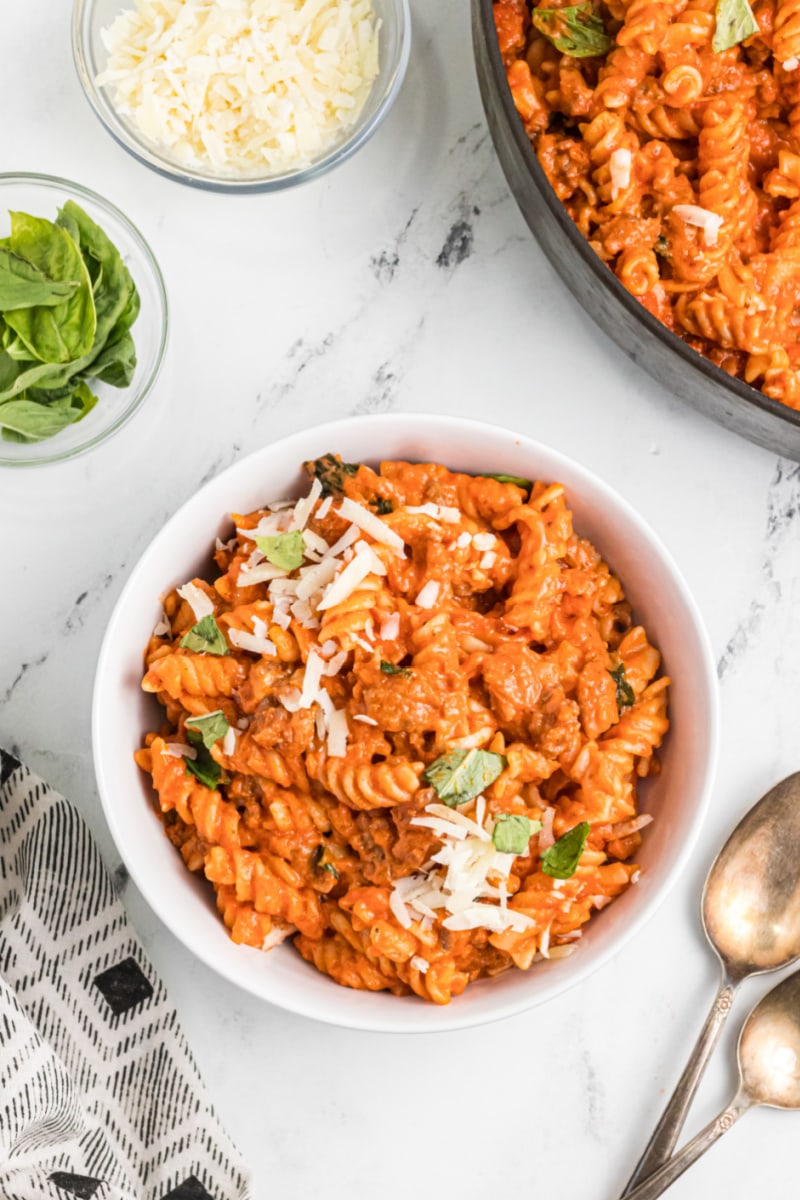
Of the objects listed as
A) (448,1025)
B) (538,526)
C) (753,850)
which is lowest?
(753,850)

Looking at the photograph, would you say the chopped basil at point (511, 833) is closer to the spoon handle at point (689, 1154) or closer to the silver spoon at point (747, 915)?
the silver spoon at point (747, 915)

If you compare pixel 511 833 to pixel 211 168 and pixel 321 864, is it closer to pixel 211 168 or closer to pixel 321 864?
pixel 321 864

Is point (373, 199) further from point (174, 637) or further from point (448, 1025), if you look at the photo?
point (448, 1025)

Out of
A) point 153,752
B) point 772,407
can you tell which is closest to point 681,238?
point 772,407

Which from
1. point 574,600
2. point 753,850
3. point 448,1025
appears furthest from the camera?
point 753,850

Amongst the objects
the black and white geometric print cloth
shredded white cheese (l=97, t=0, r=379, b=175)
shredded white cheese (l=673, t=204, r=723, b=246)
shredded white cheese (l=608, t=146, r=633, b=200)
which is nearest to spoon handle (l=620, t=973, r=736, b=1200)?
the black and white geometric print cloth

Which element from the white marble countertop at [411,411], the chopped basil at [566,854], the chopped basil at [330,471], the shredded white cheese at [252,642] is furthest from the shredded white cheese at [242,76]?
the chopped basil at [566,854]
